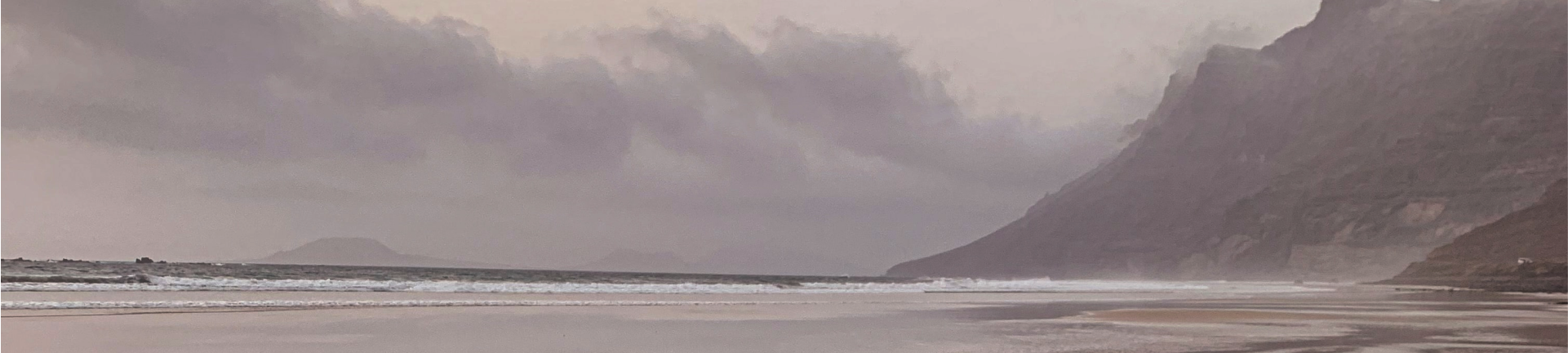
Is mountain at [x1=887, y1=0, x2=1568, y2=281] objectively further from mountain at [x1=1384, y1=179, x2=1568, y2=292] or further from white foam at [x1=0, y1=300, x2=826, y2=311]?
white foam at [x1=0, y1=300, x2=826, y2=311]

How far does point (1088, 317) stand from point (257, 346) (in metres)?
16.2

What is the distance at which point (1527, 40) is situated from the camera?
130750 millimetres

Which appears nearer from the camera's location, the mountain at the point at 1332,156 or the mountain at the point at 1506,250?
the mountain at the point at 1506,250

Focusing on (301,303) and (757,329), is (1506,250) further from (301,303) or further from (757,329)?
(301,303)

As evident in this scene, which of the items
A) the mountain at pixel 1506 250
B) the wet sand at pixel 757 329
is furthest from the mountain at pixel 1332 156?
the wet sand at pixel 757 329

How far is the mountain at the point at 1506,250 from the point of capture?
6274 cm

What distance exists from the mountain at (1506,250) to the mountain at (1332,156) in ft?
68.9

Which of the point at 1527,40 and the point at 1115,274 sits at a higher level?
the point at 1527,40

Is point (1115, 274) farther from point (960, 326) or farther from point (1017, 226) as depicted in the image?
point (960, 326)

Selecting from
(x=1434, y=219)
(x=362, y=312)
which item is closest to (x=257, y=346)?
(x=362, y=312)

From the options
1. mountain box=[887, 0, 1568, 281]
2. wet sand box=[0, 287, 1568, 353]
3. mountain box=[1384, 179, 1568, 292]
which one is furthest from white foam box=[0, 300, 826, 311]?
mountain box=[887, 0, 1568, 281]

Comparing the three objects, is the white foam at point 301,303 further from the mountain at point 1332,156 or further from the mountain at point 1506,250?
the mountain at point 1332,156

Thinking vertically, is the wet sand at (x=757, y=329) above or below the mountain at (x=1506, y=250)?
below

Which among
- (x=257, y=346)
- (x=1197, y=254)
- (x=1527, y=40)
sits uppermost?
(x=1527, y=40)
